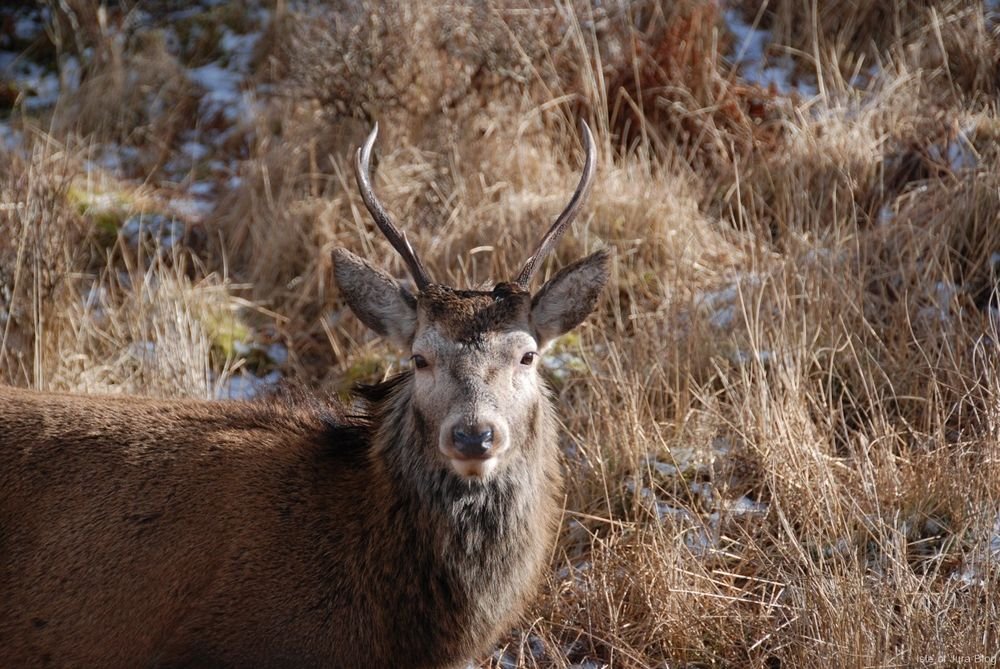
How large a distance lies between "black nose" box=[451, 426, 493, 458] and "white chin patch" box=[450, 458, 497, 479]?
0.16 feet

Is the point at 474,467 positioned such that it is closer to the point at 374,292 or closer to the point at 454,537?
the point at 454,537

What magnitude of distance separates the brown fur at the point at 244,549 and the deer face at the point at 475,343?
0.19m

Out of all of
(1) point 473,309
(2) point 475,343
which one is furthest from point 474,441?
(1) point 473,309

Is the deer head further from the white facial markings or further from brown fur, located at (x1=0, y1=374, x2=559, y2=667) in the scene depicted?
brown fur, located at (x1=0, y1=374, x2=559, y2=667)

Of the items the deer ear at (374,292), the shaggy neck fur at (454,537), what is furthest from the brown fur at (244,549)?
the deer ear at (374,292)

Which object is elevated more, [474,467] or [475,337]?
[475,337]

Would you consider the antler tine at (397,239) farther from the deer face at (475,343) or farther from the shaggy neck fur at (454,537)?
the shaggy neck fur at (454,537)

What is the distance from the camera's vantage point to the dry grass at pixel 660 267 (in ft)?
16.5

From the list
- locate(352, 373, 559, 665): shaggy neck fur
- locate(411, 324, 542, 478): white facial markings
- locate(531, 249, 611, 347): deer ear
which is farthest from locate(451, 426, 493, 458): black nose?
locate(531, 249, 611, 347): deer ear

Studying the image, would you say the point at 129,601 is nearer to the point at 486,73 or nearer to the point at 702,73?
the point at 486,73

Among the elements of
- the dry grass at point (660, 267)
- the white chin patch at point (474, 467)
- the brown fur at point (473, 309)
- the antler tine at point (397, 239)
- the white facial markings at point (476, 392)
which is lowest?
the dry grass at point (660, 267)

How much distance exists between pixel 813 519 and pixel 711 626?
73cm

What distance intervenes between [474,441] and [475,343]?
490 mm

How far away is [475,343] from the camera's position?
4.27 metres
